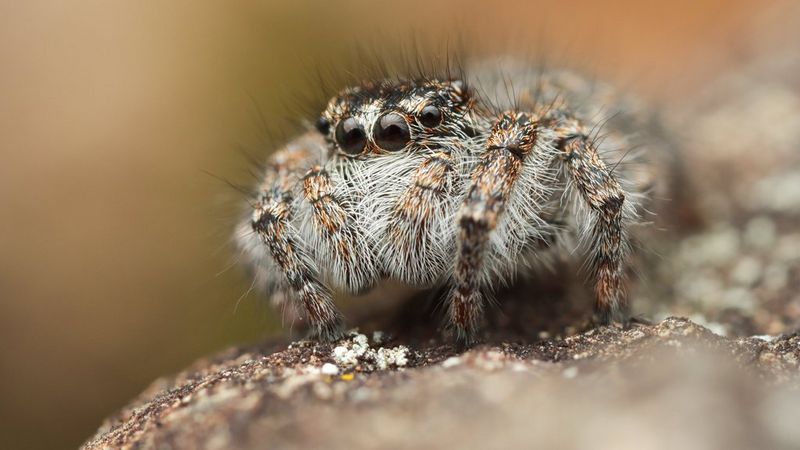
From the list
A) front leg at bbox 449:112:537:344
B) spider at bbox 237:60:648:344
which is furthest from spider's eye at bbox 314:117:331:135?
front leg at bbox 449:112:537:344

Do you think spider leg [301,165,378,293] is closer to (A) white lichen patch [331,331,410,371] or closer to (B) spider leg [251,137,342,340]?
(B) spider leg [251,137,342,340]

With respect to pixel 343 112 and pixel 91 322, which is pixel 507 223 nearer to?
pixel 343 112

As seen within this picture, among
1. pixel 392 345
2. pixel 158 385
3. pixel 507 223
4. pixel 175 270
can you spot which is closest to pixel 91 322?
pixel 175 270

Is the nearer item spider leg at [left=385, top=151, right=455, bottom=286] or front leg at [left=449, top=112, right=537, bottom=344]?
front leg at [left=449, top=112, right=537, bottom=344]

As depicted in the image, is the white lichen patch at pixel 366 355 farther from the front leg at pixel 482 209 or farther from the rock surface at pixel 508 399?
the front leg at pixel 482 209

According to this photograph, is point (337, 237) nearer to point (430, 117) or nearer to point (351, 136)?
point (351, 136)

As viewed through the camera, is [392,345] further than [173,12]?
No
